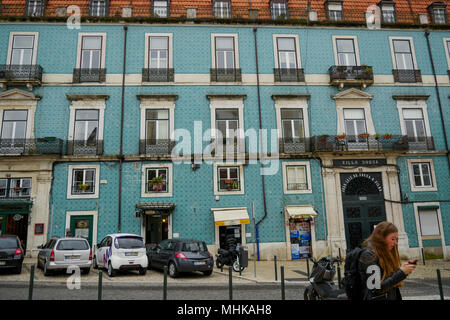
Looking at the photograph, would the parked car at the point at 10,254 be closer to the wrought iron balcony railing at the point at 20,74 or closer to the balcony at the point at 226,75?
the wrought iron balcony railing at the point at 20,74

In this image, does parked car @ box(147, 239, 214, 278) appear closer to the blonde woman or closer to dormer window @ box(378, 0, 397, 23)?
the blonde woman

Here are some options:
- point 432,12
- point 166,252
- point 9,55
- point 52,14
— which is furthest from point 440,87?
point 9,55

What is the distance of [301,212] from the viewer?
19312 mm

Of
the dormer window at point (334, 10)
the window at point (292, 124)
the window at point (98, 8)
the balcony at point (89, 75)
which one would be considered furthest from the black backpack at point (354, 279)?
the window at point (98, 8)

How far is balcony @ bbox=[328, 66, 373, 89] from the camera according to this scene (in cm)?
2141

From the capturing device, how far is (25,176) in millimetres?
18922

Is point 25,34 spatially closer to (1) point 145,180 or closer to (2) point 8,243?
(1) point 145,180

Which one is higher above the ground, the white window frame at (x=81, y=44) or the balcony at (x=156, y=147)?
the white window frame at (x=81, y=44)

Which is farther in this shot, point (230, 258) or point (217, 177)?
point (217, 177)

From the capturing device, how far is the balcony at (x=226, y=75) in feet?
69.7

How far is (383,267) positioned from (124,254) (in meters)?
11.2

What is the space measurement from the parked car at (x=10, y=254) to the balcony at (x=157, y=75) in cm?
1183

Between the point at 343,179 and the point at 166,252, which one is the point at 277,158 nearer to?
the point at 343,179

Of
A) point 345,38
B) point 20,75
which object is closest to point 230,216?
point 345,38
